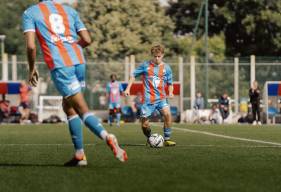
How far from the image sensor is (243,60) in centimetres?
4356

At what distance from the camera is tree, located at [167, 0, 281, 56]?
7531 centimetres

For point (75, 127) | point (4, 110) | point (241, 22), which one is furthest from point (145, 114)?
A: point (241, 22)

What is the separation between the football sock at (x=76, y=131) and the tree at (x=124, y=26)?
59911 millimetres

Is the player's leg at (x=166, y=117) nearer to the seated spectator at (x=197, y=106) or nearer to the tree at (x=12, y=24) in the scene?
the seated spectator at (x=197, y=106)

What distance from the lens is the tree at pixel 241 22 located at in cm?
7531

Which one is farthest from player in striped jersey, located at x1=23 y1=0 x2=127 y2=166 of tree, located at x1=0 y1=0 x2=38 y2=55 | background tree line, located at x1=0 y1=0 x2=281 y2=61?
tree, located at x1=0 y1=0 x2=38 y2=55

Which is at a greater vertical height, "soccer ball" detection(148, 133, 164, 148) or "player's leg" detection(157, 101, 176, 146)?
"player's leg" detection(157, 101, 176, 146)

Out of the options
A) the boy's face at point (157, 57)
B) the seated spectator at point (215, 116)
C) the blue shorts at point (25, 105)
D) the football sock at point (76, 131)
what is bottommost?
the seated spectator at point (215, 116)

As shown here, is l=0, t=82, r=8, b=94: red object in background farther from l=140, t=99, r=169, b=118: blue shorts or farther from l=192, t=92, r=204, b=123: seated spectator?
l=140, t=99, r=169, b=118: blue shorts

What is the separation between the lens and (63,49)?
34.4 ft

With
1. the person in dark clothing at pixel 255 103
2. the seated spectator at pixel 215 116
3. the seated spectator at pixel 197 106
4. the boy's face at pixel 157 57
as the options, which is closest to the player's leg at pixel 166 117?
the boy's face at pixel 157 57

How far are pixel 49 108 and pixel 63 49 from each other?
29.6 meters

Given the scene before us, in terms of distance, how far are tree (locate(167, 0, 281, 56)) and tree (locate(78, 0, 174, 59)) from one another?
239 inches

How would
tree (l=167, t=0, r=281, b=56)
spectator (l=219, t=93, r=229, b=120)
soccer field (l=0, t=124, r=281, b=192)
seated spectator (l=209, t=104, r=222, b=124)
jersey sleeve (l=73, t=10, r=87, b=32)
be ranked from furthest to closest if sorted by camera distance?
tree (l=167, t=0, r=281, b=56)
spectator (l=219, t=93, r=229, b=120)
seated spectator (l=209, t=104, r=222, b=124)
jersey sleeve (l=73, t=10, r=87, b=32)
soccer field (l=0, t=124, r=281, b=192)
